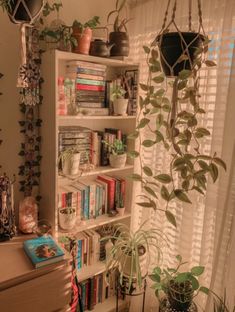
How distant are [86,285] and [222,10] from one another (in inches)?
74.2

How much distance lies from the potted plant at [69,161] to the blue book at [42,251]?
398 mm

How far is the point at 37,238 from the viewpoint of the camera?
1462mm

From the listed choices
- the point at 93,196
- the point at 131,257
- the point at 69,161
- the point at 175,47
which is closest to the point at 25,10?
the point at 175,47

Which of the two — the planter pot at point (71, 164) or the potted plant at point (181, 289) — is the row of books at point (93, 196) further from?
the potted plant at point (181, 289)

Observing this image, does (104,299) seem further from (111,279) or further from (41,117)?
(41,117)

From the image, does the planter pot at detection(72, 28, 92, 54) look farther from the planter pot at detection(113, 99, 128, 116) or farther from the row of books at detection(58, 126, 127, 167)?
the row of books at detection(58, 126, 127, 167)

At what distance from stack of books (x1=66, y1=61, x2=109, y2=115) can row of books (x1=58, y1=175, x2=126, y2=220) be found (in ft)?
1.66

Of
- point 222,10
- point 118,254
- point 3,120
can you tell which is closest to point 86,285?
point 118,254

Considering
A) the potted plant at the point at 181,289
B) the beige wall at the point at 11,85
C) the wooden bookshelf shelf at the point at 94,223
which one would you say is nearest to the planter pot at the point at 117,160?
the wooden bookshelf shelf at the point at 94,223

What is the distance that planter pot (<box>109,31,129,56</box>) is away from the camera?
166cm

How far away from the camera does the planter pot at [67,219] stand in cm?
163

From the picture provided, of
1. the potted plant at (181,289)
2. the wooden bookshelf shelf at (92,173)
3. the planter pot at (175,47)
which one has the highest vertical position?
the planter pot at (175,47)

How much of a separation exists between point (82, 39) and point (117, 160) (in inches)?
30.5

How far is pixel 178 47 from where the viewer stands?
3.68ft
